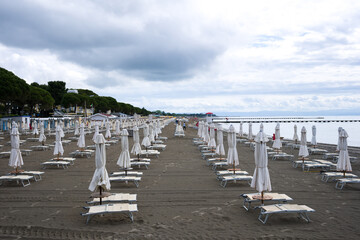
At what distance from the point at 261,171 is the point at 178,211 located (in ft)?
7.94

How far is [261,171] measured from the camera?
747 cm

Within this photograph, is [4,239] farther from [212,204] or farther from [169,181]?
[169,181]

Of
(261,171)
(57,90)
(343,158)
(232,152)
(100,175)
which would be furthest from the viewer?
(57,90)

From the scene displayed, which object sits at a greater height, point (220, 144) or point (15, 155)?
point (220, 144)

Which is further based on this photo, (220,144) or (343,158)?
(220,144)

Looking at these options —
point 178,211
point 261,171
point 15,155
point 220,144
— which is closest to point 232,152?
point 220,144

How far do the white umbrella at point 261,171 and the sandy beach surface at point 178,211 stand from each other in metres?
0.69

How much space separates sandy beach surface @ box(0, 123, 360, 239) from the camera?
594 centimetres

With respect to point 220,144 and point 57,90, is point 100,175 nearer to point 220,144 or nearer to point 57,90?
point 220,144

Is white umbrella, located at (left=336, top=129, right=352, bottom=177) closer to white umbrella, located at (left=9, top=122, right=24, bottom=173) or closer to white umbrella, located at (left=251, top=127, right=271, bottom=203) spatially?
white umbrella, located at (left=251, top=127, right=271, bottom=203)

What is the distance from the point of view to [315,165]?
12711 millimetres

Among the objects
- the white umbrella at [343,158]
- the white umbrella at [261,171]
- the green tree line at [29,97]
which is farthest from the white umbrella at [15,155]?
the green tree line at [29,97]

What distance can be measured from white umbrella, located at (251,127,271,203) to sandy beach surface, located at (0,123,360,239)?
0.69m

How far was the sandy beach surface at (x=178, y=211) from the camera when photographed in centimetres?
594
